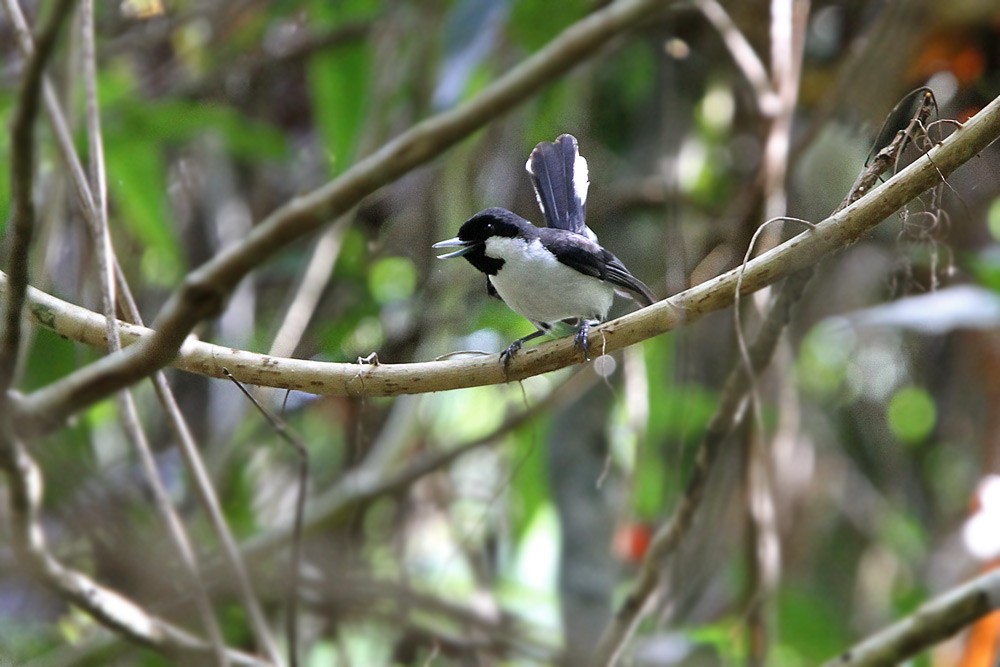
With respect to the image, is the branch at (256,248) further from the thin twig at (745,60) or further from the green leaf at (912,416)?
the green leaf at (912,416)

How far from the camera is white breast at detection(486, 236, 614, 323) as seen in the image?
271cm

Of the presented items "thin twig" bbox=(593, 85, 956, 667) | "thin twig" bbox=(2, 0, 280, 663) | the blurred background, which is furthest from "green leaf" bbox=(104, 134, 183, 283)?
"thin twig" bbox=(593, 85, 956, 667)

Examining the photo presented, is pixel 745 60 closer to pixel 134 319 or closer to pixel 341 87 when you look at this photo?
pixel 341 87

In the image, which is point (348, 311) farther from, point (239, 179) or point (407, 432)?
point (239, 179)

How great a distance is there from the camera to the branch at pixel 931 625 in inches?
94.6

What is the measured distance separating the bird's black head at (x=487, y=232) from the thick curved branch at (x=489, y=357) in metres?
0.94

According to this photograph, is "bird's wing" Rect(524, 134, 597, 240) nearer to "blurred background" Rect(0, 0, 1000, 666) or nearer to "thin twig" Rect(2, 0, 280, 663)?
"blurred background" Rect(0, 0, 1000, 666)

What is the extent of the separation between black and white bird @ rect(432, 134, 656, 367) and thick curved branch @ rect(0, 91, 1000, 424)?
76 centimetres

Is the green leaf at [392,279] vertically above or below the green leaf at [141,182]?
below

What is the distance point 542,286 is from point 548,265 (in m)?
0.08

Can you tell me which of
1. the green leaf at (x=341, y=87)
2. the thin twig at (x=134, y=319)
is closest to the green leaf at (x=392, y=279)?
the green leaf at (x=341, y=87)

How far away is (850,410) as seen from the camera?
4.88 meters

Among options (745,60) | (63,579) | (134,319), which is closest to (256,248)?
(134,319)

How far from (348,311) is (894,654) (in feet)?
7.18
